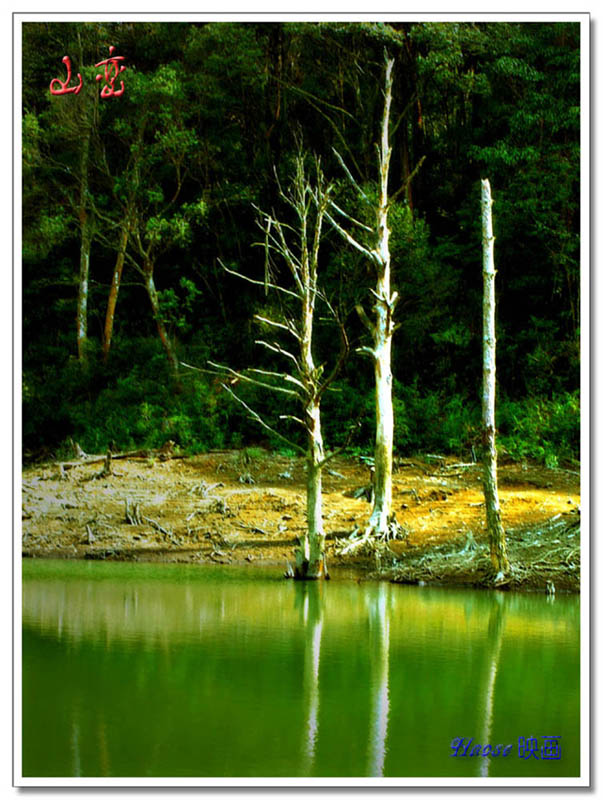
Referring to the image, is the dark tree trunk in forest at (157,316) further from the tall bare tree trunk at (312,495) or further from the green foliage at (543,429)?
the tall bare tree trunk at (312,495)

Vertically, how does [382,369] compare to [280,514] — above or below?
above

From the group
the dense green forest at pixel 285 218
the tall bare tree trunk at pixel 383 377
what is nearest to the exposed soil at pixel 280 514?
the tall bare tree trunk at pixel 383 377

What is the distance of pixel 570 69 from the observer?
12.4 m

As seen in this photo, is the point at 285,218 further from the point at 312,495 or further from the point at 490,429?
the point at 490,429

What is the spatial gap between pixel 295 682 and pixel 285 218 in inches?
413

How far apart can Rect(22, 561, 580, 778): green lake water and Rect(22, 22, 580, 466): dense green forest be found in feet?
14.9

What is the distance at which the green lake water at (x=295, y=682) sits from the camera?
4.70 meters

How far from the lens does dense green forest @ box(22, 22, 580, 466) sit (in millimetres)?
12500

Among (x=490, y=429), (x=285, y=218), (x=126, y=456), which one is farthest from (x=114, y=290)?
(x=490, y=429)

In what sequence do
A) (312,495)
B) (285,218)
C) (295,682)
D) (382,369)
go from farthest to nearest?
(285,218)
(382,369)
(312,495)
(295,682)

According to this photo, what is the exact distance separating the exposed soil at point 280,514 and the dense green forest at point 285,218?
68 cm

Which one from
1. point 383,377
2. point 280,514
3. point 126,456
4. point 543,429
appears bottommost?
point 280,514

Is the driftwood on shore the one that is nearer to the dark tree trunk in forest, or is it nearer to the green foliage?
the dark tree trunk in forest

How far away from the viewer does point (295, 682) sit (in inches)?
220
